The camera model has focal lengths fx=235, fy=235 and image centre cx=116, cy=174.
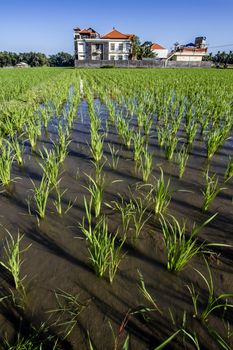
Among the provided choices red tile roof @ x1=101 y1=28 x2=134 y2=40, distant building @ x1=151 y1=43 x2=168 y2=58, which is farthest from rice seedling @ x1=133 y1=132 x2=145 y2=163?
distant building @ x1=151 y1=43 x2=168 y2=58

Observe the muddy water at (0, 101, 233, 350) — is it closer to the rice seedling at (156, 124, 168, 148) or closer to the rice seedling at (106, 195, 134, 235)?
the rice seedling at (106, 195, 134, 235)

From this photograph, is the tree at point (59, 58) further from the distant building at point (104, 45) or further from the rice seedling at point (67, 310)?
the rice seedling at point (67, 310)

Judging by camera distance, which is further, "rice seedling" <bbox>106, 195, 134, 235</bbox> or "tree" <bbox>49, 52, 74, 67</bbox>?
"tree" <bbox>49, 52, 74, 67</bbox>

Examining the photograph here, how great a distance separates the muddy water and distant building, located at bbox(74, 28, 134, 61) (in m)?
47.9

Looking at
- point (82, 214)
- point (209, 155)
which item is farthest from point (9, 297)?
point (209, 155)

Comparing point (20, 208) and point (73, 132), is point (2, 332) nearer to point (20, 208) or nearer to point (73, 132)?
point (20, 208)

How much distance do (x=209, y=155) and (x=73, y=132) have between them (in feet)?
8.39

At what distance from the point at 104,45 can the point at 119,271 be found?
4982cm

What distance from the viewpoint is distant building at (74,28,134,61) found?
1740 inches

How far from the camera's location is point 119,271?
64.5 inches

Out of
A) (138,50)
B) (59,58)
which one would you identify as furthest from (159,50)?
(59,58)

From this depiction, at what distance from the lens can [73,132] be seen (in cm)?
459

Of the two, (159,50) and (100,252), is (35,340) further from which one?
(159,50)

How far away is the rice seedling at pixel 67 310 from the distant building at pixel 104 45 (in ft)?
161
